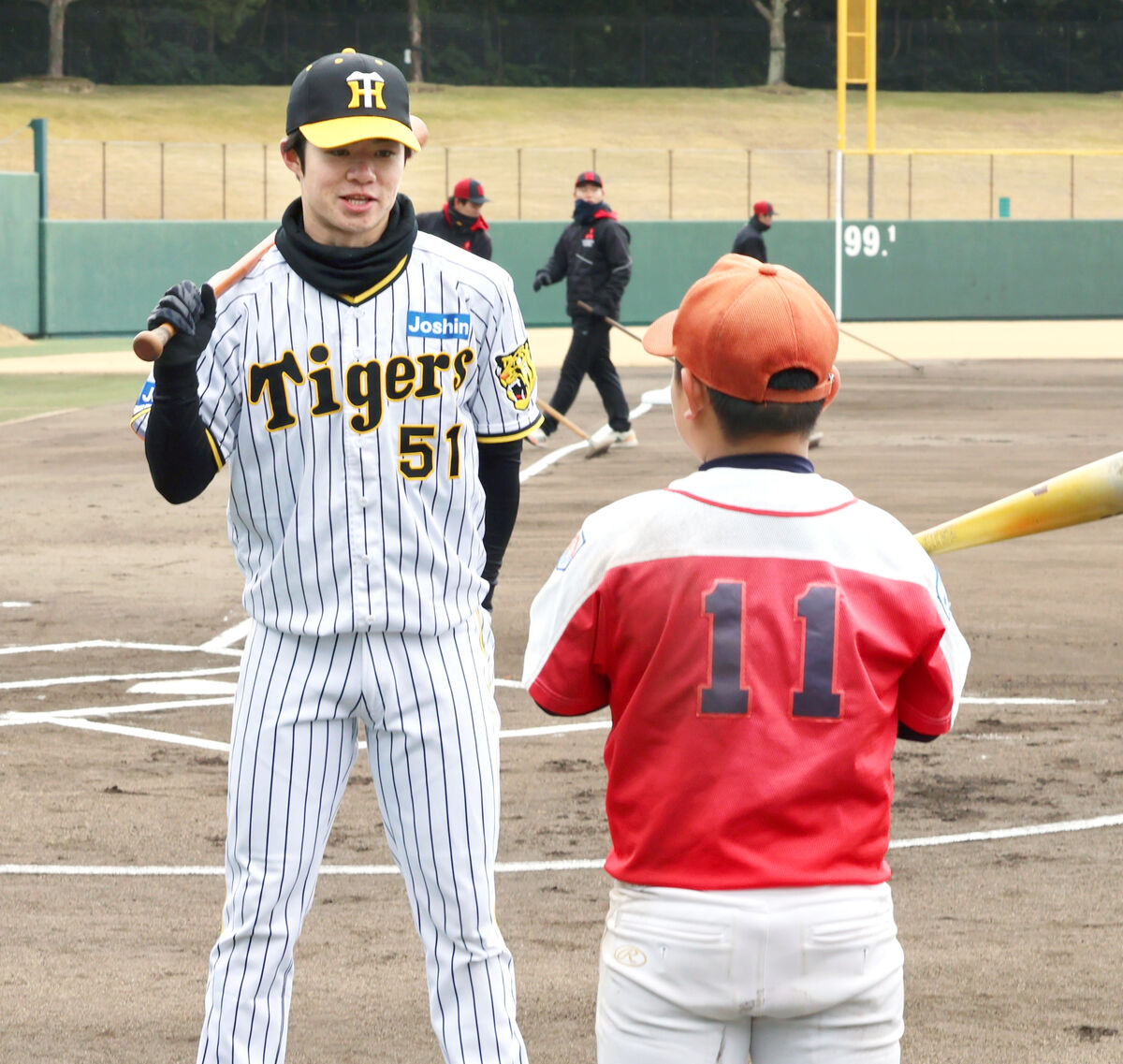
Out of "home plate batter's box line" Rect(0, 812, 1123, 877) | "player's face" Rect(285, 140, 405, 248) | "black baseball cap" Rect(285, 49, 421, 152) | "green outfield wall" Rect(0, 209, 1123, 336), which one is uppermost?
"green outfield wall" Rect(0, 209, 1123, 336)

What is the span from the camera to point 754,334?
2701 millimetres

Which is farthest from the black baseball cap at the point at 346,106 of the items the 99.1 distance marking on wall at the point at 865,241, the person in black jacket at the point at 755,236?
the 99.1 distance marking on wall at the point at 865,241

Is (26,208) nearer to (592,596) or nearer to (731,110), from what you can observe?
(592,596)

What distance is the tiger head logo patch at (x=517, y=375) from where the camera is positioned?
12.9ft

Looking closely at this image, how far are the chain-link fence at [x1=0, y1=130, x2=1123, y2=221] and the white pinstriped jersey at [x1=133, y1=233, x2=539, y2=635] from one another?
4990 cm

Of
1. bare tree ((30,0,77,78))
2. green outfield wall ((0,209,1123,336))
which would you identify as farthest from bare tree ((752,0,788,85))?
green outfield wall ((0,209,1123,336))

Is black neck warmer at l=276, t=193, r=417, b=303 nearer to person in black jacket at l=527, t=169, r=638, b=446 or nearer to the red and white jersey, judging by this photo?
the red and white jersey

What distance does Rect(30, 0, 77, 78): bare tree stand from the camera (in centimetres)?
7125

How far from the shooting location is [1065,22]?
80.3 metres

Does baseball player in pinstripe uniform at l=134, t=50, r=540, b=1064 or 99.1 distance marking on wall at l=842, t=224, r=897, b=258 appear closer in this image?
baseball player in pinstripe uniform at l=134, t=50, r=540, b=1064

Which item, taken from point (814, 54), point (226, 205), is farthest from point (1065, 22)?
point (226, 205)

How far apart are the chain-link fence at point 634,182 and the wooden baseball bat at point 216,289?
49.6 m

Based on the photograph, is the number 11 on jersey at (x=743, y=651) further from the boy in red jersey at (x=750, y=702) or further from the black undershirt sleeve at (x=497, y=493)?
the black undershirt sleeve at (x=497, y=493)

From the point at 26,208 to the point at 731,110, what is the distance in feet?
152
